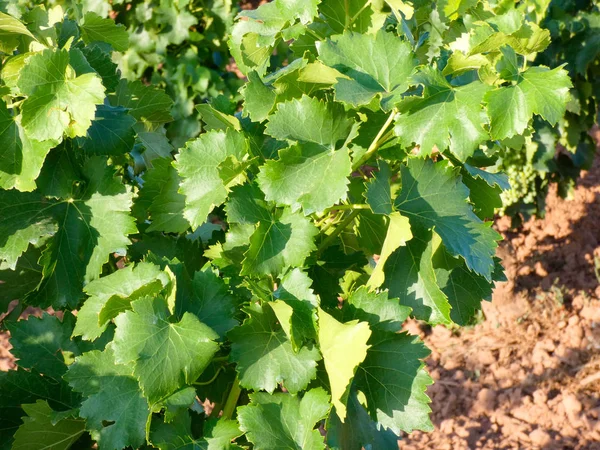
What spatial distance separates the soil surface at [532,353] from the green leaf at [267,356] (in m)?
2.30

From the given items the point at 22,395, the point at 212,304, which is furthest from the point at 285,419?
the point at 22,395

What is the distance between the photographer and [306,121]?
1227 mm

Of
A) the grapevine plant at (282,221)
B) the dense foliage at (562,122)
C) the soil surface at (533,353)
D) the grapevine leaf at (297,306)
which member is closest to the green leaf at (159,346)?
the grapevine plant at (282,221)

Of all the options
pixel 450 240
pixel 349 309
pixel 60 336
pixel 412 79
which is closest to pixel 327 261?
pixel 349 309

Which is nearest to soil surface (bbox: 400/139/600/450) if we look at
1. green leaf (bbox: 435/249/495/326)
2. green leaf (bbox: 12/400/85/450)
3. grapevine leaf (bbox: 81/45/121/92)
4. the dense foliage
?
the dense foliage

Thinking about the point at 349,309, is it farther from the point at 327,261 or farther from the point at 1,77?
the point at 1,77

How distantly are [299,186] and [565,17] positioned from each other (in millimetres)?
3198

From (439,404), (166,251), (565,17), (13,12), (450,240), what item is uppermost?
(13,12)

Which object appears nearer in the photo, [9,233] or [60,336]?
[9,233]

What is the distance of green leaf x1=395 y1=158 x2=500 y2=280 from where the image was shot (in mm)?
1198

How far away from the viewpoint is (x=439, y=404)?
3.62 meters

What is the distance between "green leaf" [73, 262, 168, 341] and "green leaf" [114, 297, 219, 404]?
0.05 meters

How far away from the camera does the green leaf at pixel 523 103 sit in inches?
45.7

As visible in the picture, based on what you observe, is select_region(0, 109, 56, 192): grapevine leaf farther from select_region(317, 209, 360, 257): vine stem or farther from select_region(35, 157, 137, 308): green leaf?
select_region(317, 209, 360, 257): vine stem
